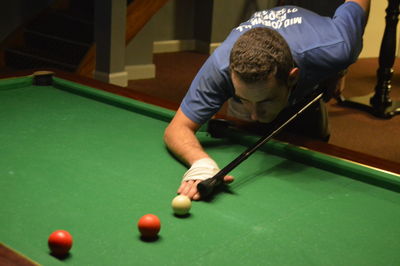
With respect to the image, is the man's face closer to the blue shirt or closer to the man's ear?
the man's ear

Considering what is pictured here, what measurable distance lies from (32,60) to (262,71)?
395 cm

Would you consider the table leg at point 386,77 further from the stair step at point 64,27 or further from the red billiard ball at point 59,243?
the red billiard ball at point 59,243

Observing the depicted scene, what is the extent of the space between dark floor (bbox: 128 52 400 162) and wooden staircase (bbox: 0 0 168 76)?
0.51m

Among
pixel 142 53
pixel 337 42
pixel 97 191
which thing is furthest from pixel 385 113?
pixel 97 191

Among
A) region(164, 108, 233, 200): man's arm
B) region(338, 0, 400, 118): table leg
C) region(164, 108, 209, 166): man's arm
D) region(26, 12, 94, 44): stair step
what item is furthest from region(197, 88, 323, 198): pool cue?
region(26, 12, 94, 44): stair step

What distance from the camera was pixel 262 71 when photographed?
5.57ft

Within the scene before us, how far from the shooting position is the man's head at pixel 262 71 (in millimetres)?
1704

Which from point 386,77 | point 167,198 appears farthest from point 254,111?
point 386,77

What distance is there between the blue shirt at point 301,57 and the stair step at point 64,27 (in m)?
3.45

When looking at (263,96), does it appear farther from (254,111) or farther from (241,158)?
(241,158)

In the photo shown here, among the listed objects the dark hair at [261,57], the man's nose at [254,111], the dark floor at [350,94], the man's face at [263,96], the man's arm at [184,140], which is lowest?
the dark floor at [350,94]

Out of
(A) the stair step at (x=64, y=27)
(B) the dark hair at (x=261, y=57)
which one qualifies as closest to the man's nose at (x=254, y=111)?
(B) the dark hair at (x=261, y=57)

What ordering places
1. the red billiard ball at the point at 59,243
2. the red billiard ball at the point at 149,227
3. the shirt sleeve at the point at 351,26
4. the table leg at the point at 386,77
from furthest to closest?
the table leg at the point at 386,77 → the shirt sleeve at the point at 351,26 → the red billiard ball at the point at 149,227 → the red billiard ball at the point at 59,243

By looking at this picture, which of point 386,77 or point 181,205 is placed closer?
point 181,205
